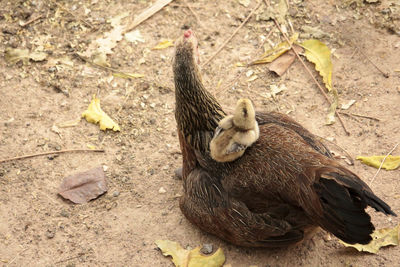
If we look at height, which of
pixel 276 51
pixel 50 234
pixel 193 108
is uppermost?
pixel 193 108

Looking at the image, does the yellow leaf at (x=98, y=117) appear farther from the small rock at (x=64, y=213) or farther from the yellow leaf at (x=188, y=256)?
the yellow leaf at (x=188, y=256)

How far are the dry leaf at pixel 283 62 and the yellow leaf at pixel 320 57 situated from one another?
128 mm

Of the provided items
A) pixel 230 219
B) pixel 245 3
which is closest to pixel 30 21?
pixel 245 3

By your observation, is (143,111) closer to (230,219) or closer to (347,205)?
(230,219)

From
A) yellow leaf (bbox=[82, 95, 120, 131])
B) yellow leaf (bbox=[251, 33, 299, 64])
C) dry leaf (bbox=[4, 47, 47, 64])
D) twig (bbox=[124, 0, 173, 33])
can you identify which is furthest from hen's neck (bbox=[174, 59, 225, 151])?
dry leaf (bbox=[4, 47, 47, 64])

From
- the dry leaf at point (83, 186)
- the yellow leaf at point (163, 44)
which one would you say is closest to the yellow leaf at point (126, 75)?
the yellow leaf at point (163, 44)

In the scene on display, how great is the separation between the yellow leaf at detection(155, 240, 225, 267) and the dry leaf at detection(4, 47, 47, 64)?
3.03 metres

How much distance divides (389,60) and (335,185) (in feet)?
9.90

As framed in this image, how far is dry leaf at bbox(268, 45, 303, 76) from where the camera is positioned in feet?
19.0

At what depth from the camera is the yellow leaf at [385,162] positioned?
4734 millimetres

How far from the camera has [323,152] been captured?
161 inches

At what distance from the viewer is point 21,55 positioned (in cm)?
594

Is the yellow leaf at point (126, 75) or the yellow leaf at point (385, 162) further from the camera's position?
the yellow leaf at point (126, 75)

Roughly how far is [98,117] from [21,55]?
147cm
